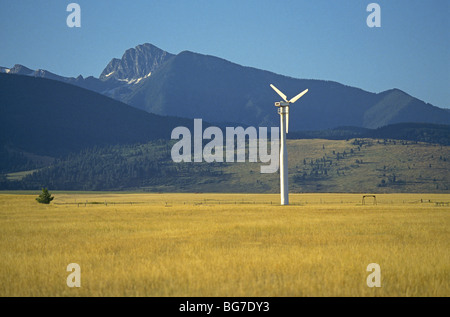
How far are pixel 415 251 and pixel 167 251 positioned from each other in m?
14.2

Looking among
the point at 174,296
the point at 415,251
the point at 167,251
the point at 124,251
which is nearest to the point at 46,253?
the point at 124,251

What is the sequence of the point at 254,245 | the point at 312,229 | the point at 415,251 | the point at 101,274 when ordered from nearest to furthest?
the point at 101,274 → the point at 415,251 → the point at 254,245 → the point at 312,229

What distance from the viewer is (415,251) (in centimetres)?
3219

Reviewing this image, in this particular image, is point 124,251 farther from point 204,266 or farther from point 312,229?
point 312,229

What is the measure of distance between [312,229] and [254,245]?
13407 mm
